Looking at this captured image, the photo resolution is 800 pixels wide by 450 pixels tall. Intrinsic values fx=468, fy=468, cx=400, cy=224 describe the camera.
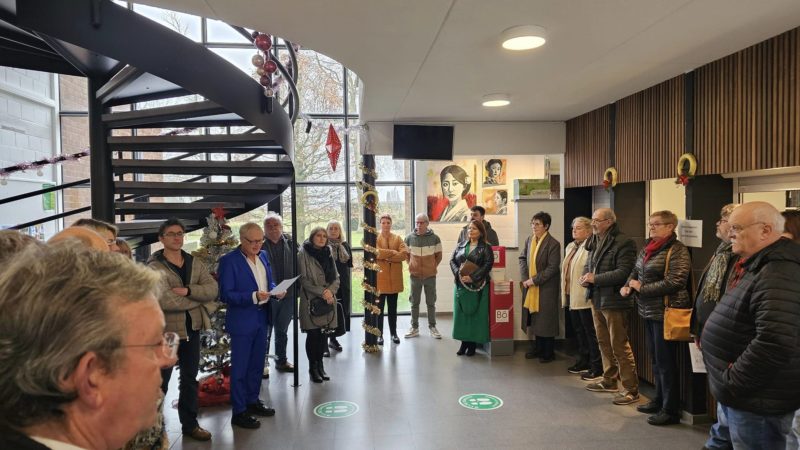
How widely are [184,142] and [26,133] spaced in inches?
148

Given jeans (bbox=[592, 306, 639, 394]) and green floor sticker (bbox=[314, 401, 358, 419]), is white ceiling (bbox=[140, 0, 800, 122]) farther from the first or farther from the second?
green floor sticker (bbox=[314, 401, 358, 419])

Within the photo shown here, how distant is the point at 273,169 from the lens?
3699 millimetres

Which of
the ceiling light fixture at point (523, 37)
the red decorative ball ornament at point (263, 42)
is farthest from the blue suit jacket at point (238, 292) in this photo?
the ceiling light fixture at point (523, 37)

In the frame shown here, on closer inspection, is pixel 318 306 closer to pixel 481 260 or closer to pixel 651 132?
pixel 481 260

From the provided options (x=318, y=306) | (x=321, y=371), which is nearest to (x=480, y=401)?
(x=321, y=371)

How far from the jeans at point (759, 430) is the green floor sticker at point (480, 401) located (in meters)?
1.87

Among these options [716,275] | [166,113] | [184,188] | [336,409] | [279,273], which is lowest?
[336,409]

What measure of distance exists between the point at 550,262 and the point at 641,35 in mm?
2706

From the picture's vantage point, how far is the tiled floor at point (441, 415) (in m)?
3.23

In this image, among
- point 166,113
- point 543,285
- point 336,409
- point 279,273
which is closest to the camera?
point 166,113

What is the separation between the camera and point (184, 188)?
3.54 meters

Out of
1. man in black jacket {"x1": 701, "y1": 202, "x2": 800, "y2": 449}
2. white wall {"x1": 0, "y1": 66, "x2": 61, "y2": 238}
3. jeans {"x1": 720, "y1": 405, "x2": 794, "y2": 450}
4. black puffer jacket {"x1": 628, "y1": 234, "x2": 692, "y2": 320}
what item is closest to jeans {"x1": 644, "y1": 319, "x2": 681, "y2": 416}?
black puffer jacket {"x1": 628, "y1": 234, "x2": 692, "y2": 320}

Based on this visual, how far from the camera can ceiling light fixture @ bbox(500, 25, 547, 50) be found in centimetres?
261

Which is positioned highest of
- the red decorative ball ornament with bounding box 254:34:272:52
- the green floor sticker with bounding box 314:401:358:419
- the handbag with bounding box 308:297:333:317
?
the red decorative ball ornament with bounding box 254:34:272:52
